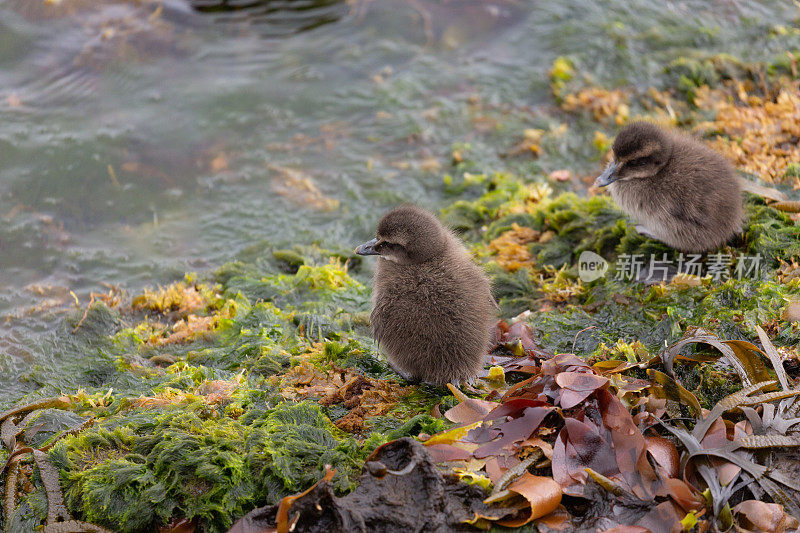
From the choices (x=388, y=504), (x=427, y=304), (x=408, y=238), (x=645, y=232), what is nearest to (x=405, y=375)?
(x=427, y=304)

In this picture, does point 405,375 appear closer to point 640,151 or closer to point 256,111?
point 640,151

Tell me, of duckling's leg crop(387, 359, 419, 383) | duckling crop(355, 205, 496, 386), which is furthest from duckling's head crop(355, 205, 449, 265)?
duckling's leg crop(387, 359, 419, 383)

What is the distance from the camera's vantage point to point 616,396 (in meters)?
3.53

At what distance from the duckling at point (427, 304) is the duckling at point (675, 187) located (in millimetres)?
1800

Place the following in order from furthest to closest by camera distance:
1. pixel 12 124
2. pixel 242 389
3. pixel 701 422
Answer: pixel 12 124 → pixel 242 389 → pixel 701 422

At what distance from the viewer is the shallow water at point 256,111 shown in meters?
7.44

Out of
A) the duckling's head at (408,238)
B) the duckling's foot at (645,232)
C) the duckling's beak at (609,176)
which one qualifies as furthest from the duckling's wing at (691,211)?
the duckling's head at (408,238)

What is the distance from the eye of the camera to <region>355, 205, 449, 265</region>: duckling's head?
450 cm

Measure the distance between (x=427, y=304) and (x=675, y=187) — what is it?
2589mm

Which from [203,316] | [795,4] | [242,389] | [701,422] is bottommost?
[203,316]

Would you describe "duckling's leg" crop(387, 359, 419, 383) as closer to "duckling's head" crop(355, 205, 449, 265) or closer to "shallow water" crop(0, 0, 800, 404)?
"duckling's head" crop(355, 205, 449, 265)

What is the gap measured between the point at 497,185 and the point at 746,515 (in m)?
5.33

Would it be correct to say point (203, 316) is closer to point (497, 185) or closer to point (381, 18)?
point (497, 185)

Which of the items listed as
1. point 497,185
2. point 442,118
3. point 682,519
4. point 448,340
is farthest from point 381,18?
point 682,519
